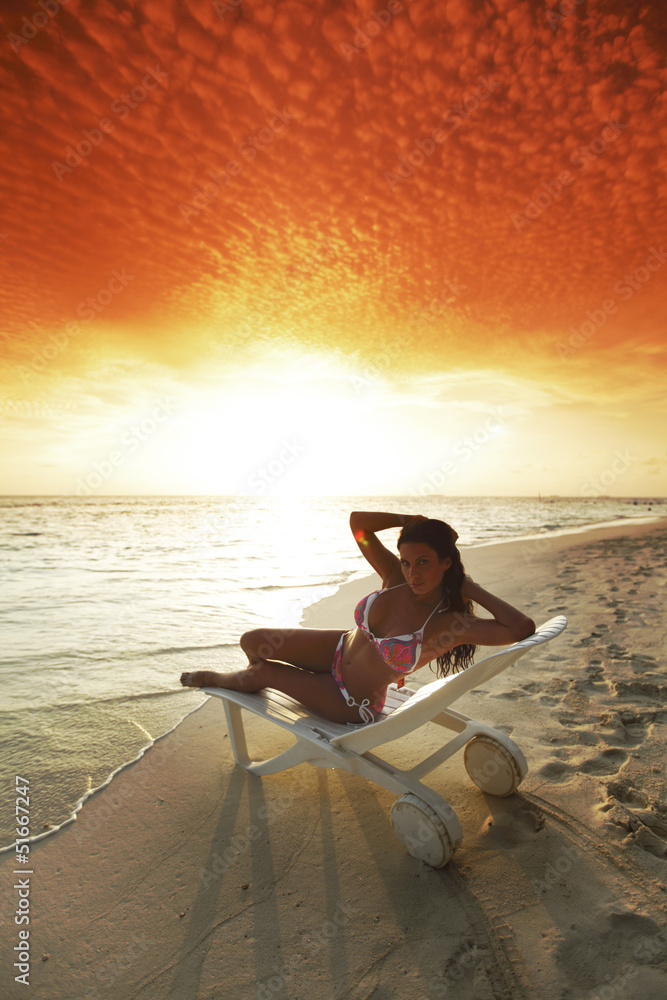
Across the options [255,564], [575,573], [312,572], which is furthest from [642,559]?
[255,564]

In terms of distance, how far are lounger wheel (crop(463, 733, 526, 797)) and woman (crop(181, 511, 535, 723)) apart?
0.43 metres

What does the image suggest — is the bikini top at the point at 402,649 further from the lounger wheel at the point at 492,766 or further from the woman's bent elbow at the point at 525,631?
the lounger wheel at the point at 492,766

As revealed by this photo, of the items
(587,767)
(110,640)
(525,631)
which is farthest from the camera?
(110,640)

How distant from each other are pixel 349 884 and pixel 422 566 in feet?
4.81

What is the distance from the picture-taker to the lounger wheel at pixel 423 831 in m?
2.14

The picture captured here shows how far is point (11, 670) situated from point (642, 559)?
435 inches

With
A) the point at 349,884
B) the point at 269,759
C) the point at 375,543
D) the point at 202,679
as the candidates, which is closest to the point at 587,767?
the point at 349,884

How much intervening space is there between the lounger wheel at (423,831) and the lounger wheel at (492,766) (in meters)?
0.58

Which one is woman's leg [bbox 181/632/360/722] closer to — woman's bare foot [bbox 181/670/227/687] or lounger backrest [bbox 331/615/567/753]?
woman's bare foot [bbox 181/670/227/687]

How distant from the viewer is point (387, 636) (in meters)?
2.67

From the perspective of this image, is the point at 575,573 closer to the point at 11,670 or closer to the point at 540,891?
the point at 540,891

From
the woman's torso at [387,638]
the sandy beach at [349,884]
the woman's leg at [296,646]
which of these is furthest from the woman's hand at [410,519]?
the sandy beach at [349,884]

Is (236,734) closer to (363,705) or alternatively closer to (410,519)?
(363,705)

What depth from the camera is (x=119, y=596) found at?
24.8 ft
